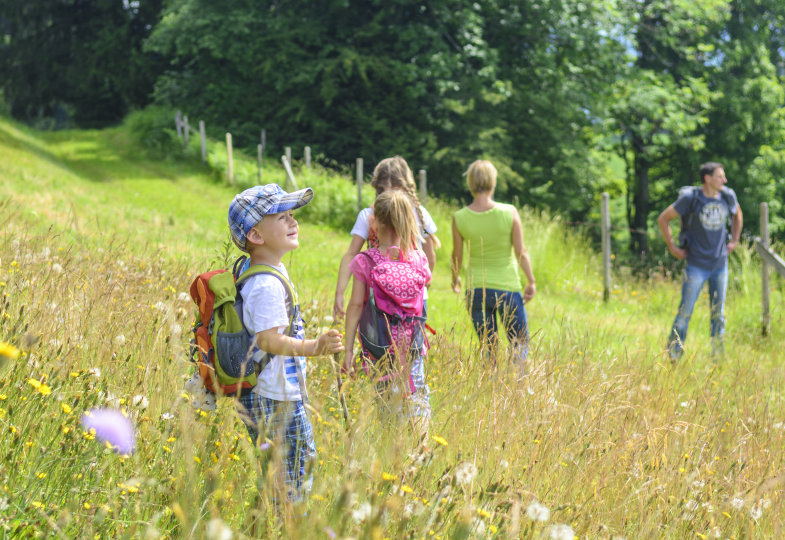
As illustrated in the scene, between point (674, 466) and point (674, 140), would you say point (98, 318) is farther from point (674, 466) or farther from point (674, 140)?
point (674, 140)

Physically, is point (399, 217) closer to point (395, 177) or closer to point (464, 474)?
point (395, 177)

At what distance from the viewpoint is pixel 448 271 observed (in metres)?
12.4

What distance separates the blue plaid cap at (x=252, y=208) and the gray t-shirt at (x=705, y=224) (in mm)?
5292

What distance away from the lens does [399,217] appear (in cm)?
371

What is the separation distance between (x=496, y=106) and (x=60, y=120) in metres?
24.4

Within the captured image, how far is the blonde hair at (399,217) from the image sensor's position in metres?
3.72

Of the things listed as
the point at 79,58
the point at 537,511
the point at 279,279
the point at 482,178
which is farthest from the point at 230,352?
the point at 79,58

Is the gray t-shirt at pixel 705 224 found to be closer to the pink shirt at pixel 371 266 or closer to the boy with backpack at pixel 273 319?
the pink shirt at pixel 371 266

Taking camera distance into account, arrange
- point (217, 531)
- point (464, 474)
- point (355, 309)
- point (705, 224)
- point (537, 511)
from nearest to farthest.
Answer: point (217, 531), point (537, 511), point (464, 474), point (355, 309), point (705, 224)

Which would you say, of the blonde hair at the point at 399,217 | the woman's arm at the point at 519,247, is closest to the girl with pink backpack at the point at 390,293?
the blonde hair at the point at 399,217

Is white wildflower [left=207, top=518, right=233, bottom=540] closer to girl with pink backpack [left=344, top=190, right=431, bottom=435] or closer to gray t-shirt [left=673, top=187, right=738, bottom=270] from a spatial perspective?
girl with pink backpack [left=344, top=190, right=431, bottom=435]

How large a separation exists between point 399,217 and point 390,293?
16.3 inches

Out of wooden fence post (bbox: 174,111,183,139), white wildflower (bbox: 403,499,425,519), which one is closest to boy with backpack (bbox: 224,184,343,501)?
white wildflower (bbox: 403,499,425,519)

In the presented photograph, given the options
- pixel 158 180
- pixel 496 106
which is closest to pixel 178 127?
pixel 158 180
